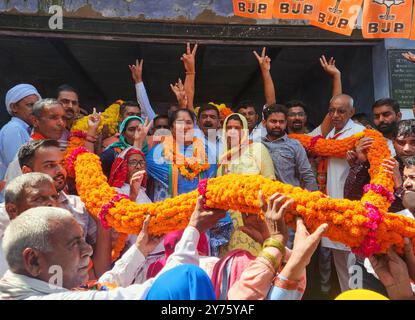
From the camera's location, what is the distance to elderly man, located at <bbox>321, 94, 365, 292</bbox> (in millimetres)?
4590

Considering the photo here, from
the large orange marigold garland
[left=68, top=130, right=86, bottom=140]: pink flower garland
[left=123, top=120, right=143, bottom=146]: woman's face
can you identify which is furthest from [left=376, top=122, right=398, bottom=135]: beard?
[left=68, top=130, right=86, bottom=140]: pink flower garland

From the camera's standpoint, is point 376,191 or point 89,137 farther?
point 89,137

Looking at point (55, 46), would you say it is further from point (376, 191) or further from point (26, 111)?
point (376, 191)

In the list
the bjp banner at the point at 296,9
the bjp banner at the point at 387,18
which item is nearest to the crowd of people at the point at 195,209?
the bjp banner at the point at 296,9

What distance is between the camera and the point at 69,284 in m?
1.99

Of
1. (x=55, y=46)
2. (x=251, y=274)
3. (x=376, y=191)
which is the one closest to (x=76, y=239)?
(x=251, y=274)

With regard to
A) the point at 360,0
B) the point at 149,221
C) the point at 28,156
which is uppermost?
the point at 360,0

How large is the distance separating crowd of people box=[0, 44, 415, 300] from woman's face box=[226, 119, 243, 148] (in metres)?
0.01

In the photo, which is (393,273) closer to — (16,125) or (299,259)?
(299,259)

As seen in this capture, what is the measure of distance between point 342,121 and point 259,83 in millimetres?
Result: 4604

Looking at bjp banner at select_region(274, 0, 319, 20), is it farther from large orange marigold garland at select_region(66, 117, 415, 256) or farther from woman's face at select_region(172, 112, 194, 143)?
large orange marigold garland at select_region(66, 117, 415, 256)

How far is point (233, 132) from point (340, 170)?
113 centimetres

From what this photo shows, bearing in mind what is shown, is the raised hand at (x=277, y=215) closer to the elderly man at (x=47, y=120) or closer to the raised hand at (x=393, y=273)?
the raised hand at (x=393, y=273)
